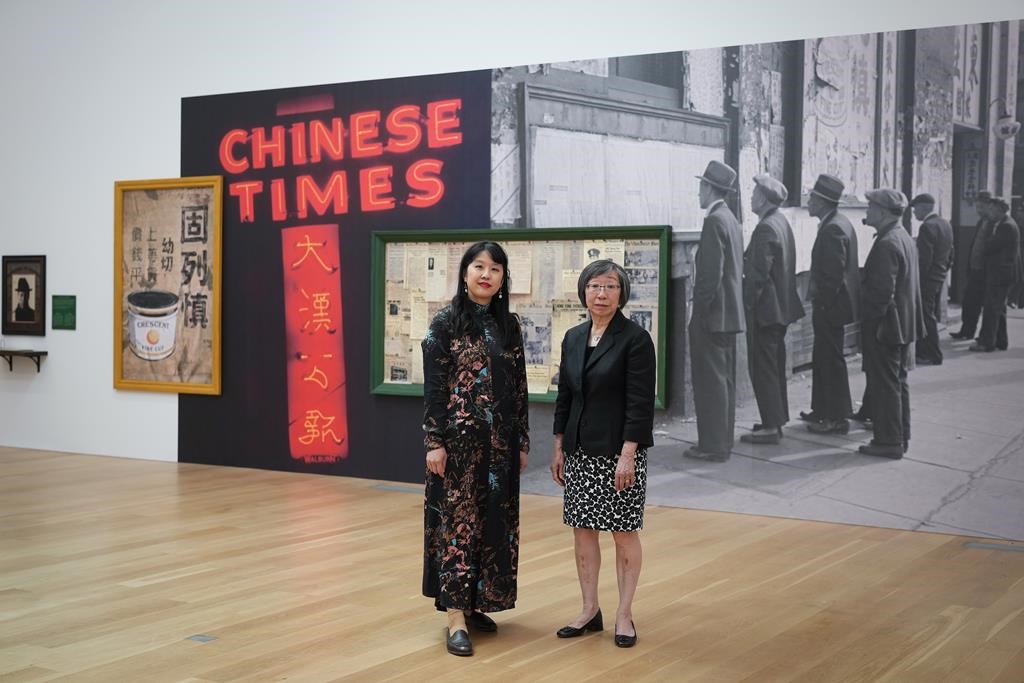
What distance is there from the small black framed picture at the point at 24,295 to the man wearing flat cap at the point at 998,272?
7.75 meters

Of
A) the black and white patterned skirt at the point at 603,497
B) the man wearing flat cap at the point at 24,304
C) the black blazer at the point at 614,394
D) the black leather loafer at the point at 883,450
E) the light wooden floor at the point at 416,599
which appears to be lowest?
the light wooden floor at the point at 416,599

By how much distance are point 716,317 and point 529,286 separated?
4.43 ft

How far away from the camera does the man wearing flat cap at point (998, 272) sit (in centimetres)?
739

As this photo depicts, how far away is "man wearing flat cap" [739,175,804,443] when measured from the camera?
796 centimetres

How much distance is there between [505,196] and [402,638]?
4.63m

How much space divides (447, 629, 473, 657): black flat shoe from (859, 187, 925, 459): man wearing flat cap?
157 inches

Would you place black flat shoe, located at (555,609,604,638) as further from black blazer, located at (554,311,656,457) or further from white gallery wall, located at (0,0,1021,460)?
white gallery wall, located at (0,0,1021,460)

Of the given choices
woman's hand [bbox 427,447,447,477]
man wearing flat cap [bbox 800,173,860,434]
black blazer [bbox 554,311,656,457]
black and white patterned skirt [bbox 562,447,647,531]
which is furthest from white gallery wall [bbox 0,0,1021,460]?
woman's hand [bbox 427,447,447,477]

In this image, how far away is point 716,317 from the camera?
813 centimetres

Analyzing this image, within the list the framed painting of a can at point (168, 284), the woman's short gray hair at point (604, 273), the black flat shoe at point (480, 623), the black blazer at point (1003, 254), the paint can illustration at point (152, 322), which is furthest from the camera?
the paint can illustration at point (152, 322)

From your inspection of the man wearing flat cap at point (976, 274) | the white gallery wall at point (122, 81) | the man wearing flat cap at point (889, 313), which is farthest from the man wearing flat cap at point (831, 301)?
the white gallery wall at point (122, 81)

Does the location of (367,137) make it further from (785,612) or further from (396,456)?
Result: (785,612)

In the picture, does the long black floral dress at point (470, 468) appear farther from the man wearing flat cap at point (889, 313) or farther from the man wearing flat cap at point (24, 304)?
the man wearing flat cap at point (24, 304)

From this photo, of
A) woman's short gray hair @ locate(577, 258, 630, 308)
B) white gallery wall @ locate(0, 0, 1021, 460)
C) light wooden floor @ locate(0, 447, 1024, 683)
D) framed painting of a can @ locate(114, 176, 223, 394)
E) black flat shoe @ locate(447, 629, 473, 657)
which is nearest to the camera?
light wooden floor @ locate(0, 447, 1024, 683)
